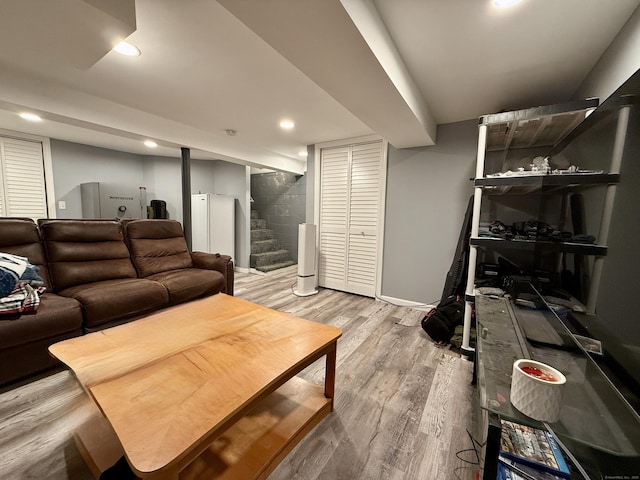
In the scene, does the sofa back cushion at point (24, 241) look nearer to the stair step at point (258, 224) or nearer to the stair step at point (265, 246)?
the stair step at point (265, 246)

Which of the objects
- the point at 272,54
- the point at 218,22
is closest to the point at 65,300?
the point at 218,22

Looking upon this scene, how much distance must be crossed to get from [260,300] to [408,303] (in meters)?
1.81

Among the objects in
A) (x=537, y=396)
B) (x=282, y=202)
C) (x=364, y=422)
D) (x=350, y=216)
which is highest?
(x=282, y=202)

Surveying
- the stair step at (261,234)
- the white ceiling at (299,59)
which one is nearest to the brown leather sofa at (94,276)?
the white ceiling at (299,59)

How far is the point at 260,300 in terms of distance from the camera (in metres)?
3.24

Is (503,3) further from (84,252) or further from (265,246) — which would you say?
(265,246)

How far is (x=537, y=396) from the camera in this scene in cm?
69

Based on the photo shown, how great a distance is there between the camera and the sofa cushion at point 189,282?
2.37m

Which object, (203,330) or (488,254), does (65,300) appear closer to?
(203,330)

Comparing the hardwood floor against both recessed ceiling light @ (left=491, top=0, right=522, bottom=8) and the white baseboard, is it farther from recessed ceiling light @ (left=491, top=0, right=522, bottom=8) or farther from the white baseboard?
recessed ceiling light @ (left=491, top=0, right=522, bottom=8)

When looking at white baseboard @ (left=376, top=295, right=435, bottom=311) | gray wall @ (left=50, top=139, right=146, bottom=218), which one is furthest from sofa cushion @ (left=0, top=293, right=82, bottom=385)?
gray wall @ (left=50, top=139, right=146, bottom=218)

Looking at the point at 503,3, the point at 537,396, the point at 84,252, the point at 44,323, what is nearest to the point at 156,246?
the point at 84,252

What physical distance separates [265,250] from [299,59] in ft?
13.8

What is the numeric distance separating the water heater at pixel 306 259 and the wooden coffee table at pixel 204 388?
1778 mm
